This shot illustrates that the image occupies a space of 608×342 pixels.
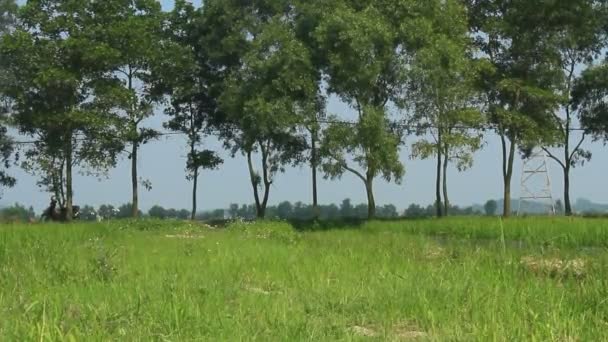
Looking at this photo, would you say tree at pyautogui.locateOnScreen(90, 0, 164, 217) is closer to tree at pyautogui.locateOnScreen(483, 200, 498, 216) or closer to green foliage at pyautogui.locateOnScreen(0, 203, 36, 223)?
green foliage at pyautogui.locateOnScreen(0, 203, 36, 223)

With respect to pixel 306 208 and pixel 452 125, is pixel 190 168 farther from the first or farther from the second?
pixel 452 125

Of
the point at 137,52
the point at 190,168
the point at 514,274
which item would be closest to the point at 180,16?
the point at 137,52

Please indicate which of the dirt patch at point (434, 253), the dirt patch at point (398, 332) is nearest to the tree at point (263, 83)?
the dirt patch at point (434, 253)

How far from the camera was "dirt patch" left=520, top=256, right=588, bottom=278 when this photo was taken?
28.8ft

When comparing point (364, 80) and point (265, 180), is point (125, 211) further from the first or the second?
point (364, 80)

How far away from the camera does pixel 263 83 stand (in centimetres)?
3284

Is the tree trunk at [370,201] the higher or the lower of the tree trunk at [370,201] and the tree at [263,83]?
the lower

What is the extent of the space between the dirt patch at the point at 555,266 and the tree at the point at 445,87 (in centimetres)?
2049

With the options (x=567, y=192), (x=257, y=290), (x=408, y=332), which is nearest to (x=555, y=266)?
(x=257, y=290)

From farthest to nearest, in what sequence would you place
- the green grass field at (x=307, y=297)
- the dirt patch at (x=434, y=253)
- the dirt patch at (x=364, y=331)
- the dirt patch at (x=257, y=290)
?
the dirt patch at (x=434, y=253)
the dirt patch at (x=257, y=290)
the dirt patch at (x=364, y=331)
the green grass field at (x=307, y=297)

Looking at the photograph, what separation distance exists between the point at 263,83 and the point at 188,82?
6.89 meters

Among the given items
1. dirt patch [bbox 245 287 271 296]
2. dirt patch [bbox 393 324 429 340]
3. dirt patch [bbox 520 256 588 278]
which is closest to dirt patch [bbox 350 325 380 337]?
dirt patch [bbox 393 324 429 340]

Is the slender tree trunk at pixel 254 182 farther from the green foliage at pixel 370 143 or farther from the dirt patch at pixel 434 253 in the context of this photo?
the dirt patch at pixel 434 253

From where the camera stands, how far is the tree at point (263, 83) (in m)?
32.3
